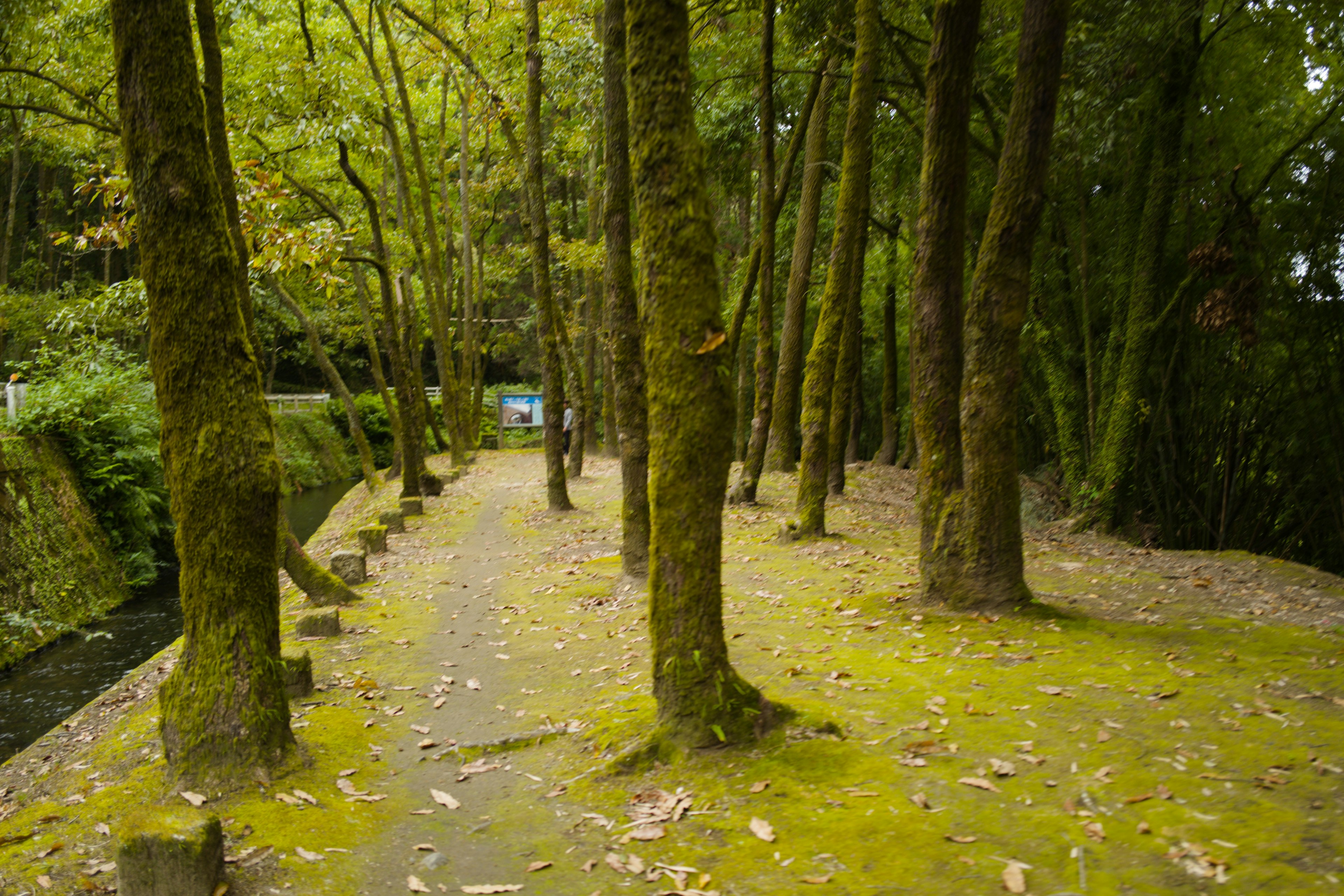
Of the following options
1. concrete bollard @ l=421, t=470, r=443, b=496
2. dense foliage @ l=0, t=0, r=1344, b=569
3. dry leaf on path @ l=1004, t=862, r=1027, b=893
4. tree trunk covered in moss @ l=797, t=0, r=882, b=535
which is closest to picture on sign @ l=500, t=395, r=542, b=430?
dense foliage @ l=0, t=0, r=1344, b=569

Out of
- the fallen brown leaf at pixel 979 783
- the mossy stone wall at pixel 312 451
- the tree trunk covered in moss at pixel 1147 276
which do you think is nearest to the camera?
the fallen brown leaf at pixel 979 783

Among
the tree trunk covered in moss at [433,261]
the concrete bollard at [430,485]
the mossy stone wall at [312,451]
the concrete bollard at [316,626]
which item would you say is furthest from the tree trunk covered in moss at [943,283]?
the mossy stone wall at [312,451]

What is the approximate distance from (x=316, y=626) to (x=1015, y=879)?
6.81 m

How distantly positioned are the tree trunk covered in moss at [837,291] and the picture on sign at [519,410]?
882 inches

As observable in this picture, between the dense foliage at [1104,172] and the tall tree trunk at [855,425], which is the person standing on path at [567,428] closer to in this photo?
the dense foliage at [1104,172]

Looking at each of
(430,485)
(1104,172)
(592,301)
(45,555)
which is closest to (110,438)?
(45,555)

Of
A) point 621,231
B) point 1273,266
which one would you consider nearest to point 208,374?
point 621,231

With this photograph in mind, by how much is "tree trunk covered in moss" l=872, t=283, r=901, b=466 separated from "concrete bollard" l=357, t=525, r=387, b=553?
14.0m

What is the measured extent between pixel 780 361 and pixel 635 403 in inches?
200

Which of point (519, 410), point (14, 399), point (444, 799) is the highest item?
point (519, 410)

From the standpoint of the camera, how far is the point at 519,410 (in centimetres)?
3275

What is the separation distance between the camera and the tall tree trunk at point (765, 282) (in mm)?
12086

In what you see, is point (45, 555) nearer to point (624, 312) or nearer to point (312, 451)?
point (624, 312)

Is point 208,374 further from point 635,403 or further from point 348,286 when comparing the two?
point 348,286
